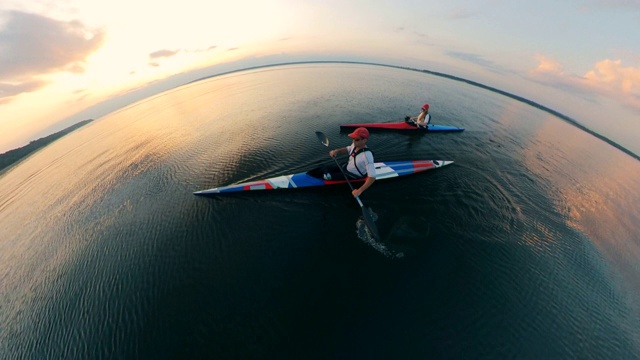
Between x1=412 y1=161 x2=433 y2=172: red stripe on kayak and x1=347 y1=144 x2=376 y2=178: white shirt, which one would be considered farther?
x1=412 y1=161 x2=433 y2=172: red stripe on kayak

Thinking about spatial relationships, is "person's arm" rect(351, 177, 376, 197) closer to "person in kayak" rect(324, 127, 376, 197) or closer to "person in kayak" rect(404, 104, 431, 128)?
"person in kayak" rect(324, 127, 376, 197)

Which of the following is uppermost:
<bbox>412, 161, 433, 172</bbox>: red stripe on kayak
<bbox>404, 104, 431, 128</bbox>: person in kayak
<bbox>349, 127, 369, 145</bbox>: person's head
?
<bbox>404, 104, 431, 128</bbox>: person in kayak

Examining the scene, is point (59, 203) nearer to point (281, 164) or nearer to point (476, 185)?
point (281, 164)

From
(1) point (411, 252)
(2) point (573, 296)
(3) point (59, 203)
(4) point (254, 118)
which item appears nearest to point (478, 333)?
(1) point (411, 252)

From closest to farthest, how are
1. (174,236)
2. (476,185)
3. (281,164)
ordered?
(174,236)
(476,185)
(281,164)

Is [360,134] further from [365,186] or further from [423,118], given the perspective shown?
[423,118]

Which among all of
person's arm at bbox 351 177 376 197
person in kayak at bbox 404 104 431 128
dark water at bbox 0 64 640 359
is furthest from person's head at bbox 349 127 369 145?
person in kayak at bbox 404 104 431 128

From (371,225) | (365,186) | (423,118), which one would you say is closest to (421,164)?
(371,225)
